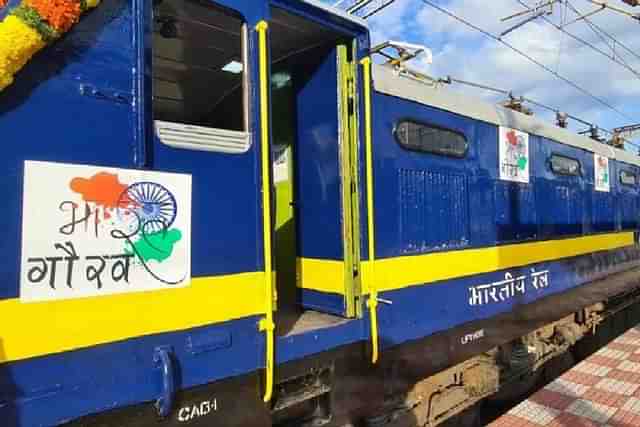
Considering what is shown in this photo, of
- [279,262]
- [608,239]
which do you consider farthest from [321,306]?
[608,239]

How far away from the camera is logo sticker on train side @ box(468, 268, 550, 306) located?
424 centimetres

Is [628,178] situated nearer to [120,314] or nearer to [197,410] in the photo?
[197,410]

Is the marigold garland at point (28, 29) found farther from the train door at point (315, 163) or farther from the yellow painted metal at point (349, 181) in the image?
the yellow painted metal at point (349, 181)

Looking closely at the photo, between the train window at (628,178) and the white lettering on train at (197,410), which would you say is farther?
the train window at (628,178)

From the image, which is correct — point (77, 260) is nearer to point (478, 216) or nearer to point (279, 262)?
point (279, 262)

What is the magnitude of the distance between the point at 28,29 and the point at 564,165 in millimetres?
6082

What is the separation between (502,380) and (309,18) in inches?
150

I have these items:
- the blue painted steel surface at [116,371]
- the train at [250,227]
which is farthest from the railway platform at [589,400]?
the blue painted steel surface at [116,371]

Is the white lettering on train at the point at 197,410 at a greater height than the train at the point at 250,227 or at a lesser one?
lesser

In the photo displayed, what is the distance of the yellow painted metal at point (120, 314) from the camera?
1741 mm

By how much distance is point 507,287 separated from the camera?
4633 millimetres

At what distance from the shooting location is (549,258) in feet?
17.9

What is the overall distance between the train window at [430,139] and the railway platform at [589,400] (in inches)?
82.6

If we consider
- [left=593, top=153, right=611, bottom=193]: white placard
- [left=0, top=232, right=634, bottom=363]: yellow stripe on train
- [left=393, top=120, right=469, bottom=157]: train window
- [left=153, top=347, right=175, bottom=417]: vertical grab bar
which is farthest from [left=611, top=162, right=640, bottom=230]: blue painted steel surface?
[left=153, top=347, right=175, bottom=417]: vertical grab bar
